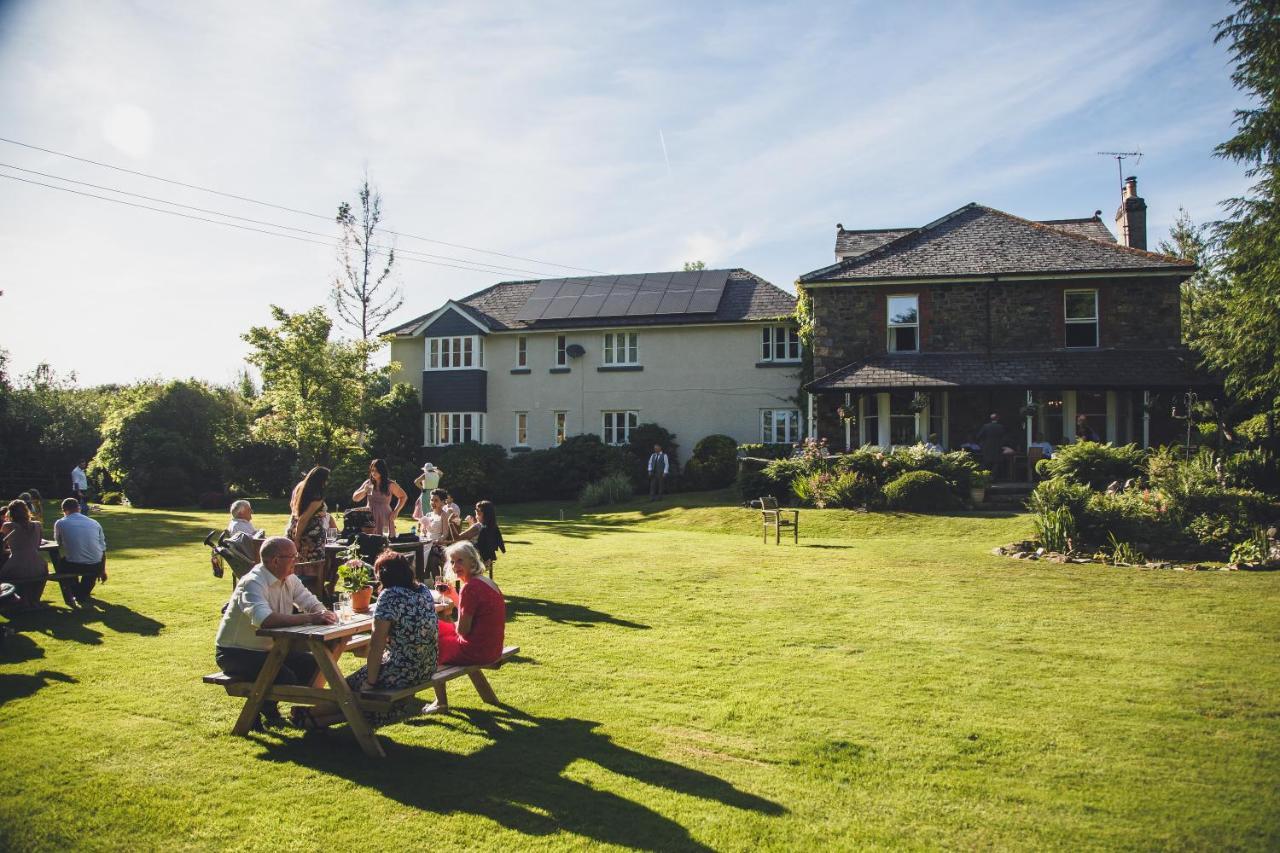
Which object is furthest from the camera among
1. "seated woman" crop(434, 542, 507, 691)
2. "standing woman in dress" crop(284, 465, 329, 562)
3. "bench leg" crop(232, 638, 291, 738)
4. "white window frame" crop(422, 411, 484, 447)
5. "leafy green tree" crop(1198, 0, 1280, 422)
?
"white window frame" crop(422, 411, 484, 447)

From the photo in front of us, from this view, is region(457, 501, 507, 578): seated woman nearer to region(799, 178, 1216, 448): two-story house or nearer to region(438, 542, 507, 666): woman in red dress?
region(438, 542, 507, 666): woman in red dress

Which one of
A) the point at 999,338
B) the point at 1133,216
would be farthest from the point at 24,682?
the point at 1133,216

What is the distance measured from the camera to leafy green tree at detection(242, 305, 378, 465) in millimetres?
33969

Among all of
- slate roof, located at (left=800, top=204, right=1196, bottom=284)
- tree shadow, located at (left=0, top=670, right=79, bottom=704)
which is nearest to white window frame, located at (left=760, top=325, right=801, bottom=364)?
slate roof, located at (left=800, top=204, right=1196, bottom=284)

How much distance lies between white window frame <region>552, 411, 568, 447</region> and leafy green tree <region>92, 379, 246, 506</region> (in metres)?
13.8

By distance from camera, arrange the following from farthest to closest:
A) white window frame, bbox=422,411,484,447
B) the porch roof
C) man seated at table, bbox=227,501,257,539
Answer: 1. white window frame, bbox=422,411,484,447
2. the porch roof
3. man seated at table, bbox=227,501,257,539

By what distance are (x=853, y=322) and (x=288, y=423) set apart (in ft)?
73.2

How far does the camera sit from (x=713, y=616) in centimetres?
1062

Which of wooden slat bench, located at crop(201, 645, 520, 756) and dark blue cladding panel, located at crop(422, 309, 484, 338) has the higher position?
dark blue cladding panel, located at crop(422, 309, 484, 338)

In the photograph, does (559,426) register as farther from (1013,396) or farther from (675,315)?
(1013,396)

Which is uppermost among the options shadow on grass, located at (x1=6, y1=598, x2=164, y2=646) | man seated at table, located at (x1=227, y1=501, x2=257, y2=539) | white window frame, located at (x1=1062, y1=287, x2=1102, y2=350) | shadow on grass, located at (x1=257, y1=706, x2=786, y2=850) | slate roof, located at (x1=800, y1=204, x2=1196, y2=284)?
slate roof, located at (x1=800, y1=204, x2=1196, y2=284)

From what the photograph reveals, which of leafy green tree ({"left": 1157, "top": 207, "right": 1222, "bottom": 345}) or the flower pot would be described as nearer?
the flower pot

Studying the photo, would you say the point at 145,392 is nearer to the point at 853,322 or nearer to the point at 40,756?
the point at 853,322

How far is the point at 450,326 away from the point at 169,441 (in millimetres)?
12056
